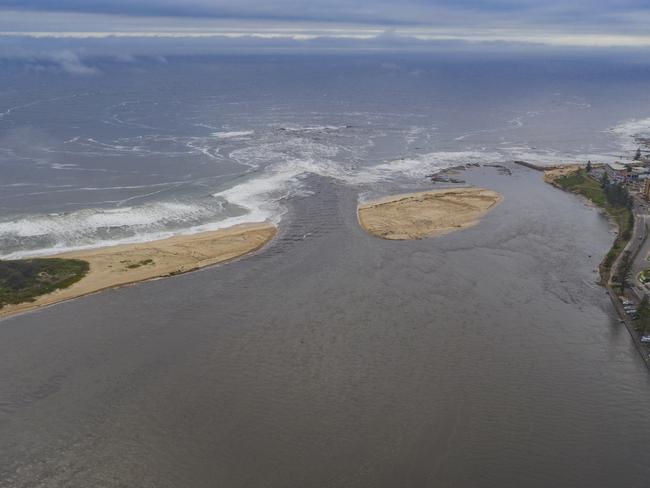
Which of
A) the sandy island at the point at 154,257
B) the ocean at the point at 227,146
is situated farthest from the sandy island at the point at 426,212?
the sandy island at the point at 154,257

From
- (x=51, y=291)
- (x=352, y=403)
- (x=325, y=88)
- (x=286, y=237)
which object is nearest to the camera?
(x=352, y=403)

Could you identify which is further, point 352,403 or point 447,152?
point 447,152

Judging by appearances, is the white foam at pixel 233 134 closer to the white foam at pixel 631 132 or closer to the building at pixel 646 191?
the building at pixel 646 191

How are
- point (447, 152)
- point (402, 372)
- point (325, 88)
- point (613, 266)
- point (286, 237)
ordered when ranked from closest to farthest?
point (402, 372), point (613, 266), point (286, 237), point (447, 152), point (325, 88)

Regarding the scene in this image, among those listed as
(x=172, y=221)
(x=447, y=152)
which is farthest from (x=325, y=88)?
(x=172, y=221)

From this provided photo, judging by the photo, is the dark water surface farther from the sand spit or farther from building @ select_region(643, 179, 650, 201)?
the sand spit

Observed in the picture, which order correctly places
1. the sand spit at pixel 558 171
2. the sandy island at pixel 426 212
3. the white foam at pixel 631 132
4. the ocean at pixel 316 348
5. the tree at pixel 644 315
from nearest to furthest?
the ocean at pixel 316 348
the tree at pixel 644 315
the sandy island at pixel 426 212
the sand spit at pixel 558 171
the white foam at pixel 631 132

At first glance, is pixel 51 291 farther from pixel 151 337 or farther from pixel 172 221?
pixel 172 221
